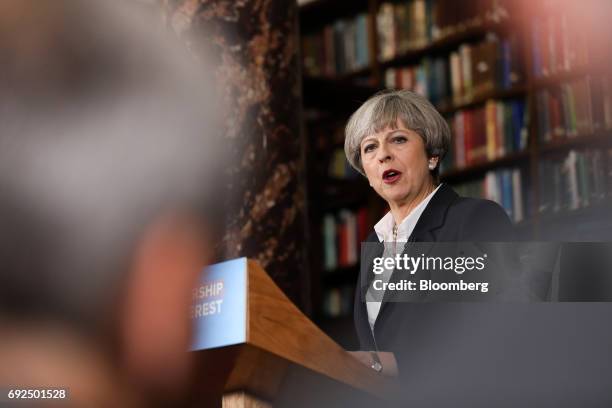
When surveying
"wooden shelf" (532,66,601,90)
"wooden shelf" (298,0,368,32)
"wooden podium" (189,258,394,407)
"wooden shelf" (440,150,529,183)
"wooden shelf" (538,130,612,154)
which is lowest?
"wooden podium" (189,258,394,407)

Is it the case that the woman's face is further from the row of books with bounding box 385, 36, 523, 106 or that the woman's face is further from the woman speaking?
the row of books with bounding box 385, 36, 523, 106

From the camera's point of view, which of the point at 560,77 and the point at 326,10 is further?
the point at 326,10

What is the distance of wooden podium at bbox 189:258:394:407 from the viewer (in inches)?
42.7

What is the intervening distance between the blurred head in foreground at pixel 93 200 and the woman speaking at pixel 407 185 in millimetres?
291

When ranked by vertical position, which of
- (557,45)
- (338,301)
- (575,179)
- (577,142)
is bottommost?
(338,301)

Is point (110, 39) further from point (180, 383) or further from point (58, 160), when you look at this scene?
point (180, 383)

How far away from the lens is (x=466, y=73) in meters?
4.41

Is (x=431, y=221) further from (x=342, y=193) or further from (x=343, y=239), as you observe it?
(x=343, y=239)

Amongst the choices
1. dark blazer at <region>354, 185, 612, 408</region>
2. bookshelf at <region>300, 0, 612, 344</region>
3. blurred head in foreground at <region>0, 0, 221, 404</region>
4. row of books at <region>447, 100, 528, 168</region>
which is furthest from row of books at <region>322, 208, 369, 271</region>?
dark blazer at <region>354, 185, 612, 408</region>

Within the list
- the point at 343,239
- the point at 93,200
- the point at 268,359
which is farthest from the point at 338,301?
the point at 268,359

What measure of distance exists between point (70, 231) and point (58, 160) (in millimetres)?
119

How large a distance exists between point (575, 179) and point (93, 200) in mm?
2902

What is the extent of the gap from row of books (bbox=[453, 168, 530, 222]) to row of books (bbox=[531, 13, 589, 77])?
0.45 meters

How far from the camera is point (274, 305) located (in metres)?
1.11
